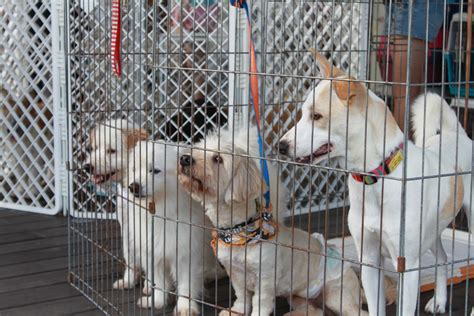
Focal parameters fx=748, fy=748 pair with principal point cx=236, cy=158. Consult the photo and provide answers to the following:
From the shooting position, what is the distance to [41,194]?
185 inches

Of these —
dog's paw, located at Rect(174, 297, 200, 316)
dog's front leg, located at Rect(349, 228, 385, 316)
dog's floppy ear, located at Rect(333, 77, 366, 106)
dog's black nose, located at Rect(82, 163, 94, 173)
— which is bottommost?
dog's paw, located at Rect(174, 297, 200, 316)

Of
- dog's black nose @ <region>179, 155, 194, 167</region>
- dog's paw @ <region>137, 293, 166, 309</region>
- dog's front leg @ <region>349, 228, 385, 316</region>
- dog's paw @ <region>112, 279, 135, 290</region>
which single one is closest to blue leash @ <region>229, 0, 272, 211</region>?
dog's black nose @ <region>179, 155, 194, 167</region>

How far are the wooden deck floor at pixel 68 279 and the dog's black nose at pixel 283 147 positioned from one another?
0.67 metres

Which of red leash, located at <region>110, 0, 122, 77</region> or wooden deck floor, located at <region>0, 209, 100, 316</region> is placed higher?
red leash, located at <region>110, 0, 122, 77</region>

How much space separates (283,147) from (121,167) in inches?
43.5

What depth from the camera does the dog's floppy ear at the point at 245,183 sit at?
8.91 ft

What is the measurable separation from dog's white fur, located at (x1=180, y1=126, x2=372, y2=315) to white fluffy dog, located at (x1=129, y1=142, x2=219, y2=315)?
0.19 meters

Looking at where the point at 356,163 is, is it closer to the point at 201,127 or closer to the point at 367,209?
the point at 367,209

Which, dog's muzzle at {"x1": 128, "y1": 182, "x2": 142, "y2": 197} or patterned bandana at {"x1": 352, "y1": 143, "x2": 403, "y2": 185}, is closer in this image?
patterned bandana at {"x1": 352, "y1": 143, "x2": 403, "y2": 185}

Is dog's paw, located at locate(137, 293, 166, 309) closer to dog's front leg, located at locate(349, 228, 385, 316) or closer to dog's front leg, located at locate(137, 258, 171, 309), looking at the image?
dog's front leg, located at locate(137, 258, 171, 309)

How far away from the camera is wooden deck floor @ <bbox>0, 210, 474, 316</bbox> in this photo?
312 cm

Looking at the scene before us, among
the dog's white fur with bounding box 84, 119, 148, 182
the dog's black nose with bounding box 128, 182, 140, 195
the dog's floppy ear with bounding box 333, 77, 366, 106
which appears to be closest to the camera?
the dog's floppy ear with bounding box 333, 77, 366, 106

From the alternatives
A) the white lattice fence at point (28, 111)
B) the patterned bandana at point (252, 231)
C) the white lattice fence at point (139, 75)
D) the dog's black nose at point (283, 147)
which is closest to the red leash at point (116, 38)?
the white lattice fence at point (139, 75)

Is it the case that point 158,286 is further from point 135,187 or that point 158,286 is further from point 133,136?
point 133,136
